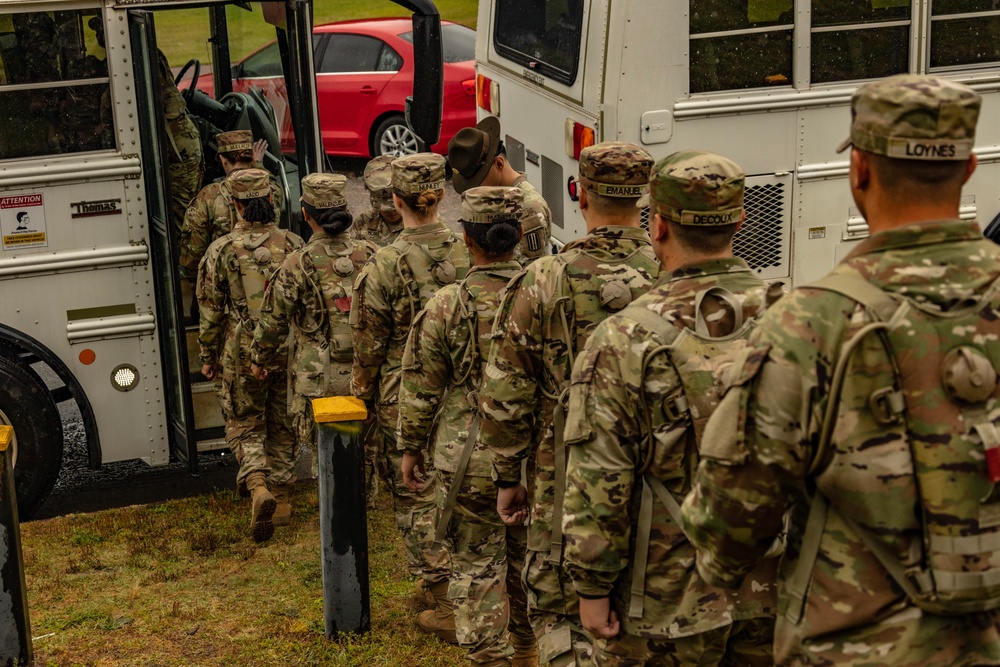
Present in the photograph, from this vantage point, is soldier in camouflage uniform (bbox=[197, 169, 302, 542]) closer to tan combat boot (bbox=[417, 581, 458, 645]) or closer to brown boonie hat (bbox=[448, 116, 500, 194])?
brown boonie hat (bbox=[448, 116, 500, 194])

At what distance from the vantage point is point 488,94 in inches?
346

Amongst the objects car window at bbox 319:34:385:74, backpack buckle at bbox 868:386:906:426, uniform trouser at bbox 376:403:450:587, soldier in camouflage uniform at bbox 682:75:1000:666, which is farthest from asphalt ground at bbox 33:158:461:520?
car window at bbox 319:34:385:74

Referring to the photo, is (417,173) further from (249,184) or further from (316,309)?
(249,184)

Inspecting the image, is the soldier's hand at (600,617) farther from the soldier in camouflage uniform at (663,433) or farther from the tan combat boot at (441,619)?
the tan combat boot at (441,619)

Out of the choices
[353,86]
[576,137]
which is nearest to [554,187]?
[576,137]

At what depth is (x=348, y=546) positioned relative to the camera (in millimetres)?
5363

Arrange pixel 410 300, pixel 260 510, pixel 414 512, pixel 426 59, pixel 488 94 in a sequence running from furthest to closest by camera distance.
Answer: pixel 488 94, pixel 426 59, pixel 260 510, pixel 414 512, pixel 410 300

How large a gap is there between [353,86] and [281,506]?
340 inches

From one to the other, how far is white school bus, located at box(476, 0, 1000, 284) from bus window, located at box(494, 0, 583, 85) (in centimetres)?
2

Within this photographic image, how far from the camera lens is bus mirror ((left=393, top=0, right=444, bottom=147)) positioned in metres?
6.98

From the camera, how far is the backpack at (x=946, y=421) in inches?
97.1

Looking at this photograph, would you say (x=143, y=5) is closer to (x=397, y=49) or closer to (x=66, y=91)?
(x=66, y=91)

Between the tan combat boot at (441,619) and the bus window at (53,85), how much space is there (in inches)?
113

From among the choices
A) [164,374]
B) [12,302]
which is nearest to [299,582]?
[164,374]
